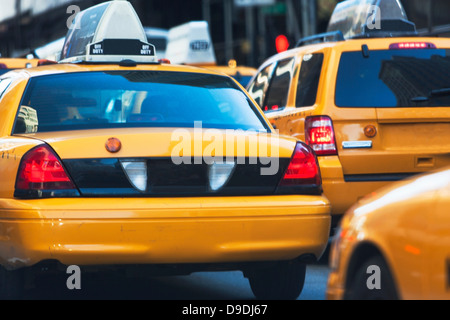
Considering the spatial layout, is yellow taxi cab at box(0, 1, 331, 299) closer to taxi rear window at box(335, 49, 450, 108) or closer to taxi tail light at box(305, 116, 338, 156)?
taxi tail light at box(305, 116, 338, 156)

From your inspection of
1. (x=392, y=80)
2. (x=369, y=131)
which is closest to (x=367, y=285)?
(x=369, y=131)

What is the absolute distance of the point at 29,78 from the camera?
613cm

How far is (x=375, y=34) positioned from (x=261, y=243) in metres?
4.70

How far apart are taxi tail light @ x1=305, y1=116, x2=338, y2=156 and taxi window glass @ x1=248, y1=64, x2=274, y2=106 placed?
1.91 m

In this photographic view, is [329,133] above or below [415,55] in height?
below

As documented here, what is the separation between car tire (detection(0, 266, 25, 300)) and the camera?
5.37m

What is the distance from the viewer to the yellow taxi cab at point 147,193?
5.12 m

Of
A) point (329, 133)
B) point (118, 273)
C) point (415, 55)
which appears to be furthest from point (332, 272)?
point (415, 55)

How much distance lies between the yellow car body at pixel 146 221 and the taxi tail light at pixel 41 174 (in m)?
0.03

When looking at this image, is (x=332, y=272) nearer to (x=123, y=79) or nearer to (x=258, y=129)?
(x=258, y=129)

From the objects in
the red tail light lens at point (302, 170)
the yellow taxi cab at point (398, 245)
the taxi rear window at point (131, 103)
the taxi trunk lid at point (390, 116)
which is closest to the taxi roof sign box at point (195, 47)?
the taxi trunk lid at point (390, 116)

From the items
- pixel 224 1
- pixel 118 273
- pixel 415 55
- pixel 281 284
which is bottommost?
pixel 224 1

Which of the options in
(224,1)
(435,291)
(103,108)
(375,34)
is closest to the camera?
(435,291)

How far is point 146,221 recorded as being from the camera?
16.9ft
